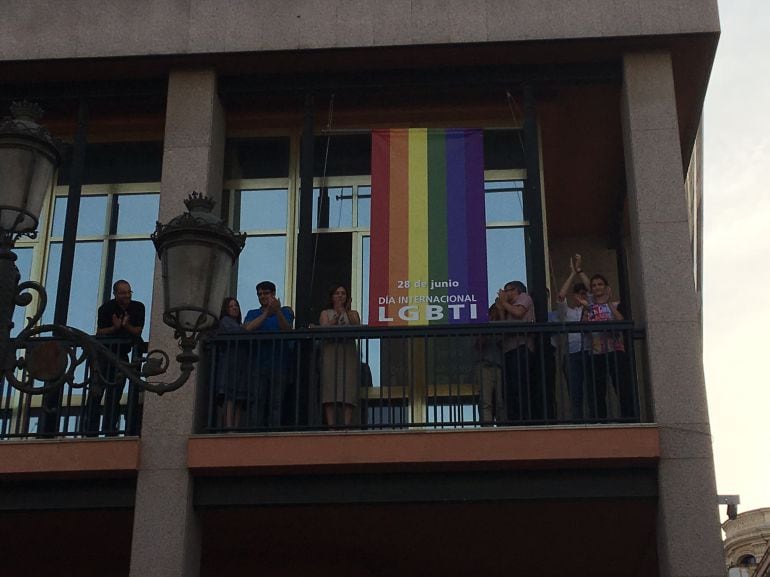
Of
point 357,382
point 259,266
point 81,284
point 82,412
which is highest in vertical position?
point 259,266

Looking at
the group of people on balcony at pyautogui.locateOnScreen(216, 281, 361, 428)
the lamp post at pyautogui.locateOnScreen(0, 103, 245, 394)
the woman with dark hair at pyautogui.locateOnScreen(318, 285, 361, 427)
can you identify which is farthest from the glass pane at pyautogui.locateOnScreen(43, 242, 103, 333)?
the lamp post at pyautogui.locateOnScreen(0, 103, 245, 394)

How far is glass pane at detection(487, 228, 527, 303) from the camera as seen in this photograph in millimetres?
13945

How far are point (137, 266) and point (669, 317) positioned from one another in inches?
237

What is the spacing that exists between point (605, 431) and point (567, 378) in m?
0.92

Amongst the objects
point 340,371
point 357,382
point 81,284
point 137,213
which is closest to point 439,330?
point 357,382

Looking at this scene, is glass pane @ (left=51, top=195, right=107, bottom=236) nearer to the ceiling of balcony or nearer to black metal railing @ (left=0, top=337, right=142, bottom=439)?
black metal railing @ (left=0, top=337, right=142, bottom=439)

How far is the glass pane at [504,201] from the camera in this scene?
14.3 m

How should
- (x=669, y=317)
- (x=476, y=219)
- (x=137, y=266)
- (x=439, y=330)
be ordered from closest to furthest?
(x=669, y=317) → (x=439, y=330) → (x=476, y=219) → (x=137, y=266)

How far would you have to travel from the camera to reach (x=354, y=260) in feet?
46.2

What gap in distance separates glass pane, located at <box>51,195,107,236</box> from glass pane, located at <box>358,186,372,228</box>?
2.99m

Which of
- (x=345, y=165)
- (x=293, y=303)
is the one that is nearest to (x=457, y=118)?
(x=345, y=165)

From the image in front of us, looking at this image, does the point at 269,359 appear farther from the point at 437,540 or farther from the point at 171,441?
the point at 437,540

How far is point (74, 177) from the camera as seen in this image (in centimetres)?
1336

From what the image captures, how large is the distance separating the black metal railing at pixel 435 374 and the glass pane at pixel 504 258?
154cm
